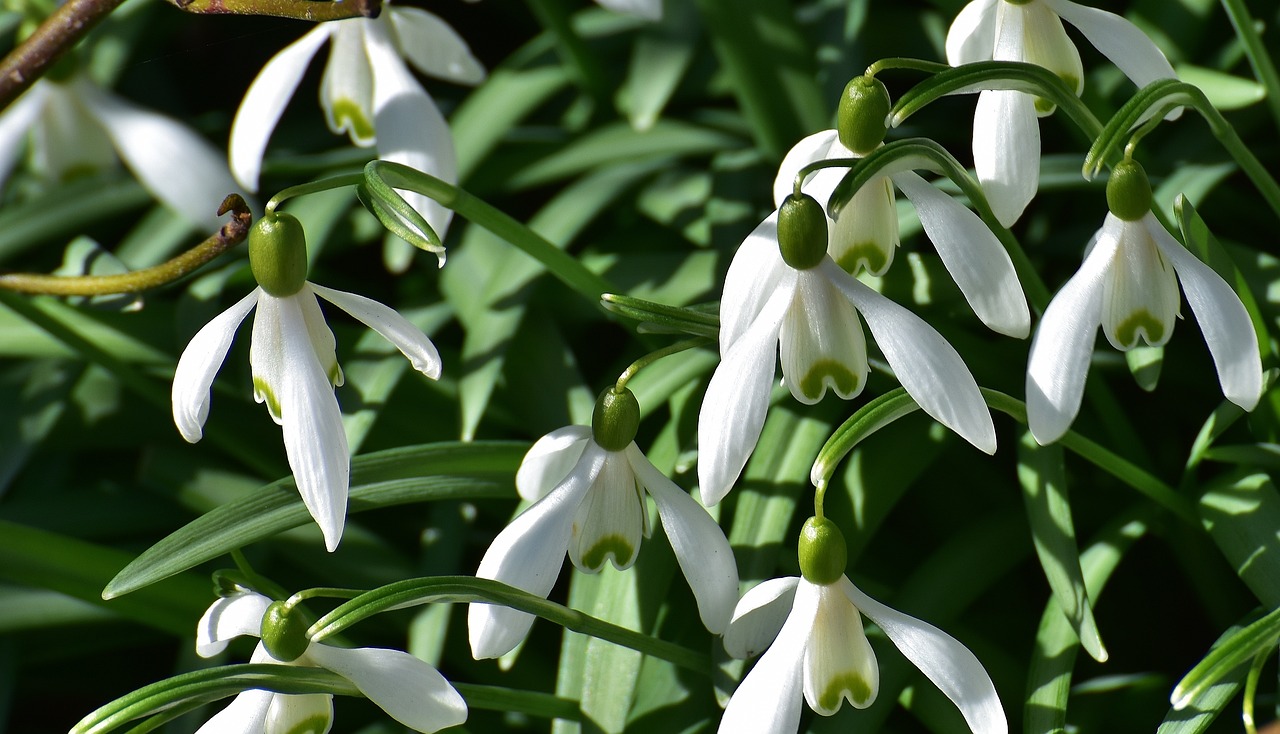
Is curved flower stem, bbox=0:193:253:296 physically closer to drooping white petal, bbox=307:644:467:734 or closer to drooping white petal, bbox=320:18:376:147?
drooping white petal, bbox=320:18:376:147

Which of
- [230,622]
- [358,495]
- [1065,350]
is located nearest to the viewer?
[1065,350]

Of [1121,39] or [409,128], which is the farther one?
[409,128]

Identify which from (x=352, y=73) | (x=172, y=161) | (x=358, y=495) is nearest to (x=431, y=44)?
(x=352, y=73)

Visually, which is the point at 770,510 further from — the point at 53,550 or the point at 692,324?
the point at 53,550

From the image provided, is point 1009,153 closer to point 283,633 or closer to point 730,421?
point 730,421

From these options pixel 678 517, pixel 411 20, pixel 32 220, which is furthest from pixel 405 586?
pixel 32 220

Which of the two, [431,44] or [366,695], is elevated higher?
[431,44]

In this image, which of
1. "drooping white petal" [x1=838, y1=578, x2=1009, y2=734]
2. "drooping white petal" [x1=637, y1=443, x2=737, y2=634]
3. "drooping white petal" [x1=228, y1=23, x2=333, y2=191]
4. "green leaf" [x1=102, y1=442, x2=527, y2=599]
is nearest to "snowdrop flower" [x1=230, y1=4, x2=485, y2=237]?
"drooping white petal" [x1=228, y1=23, x2=333, y2=191]
